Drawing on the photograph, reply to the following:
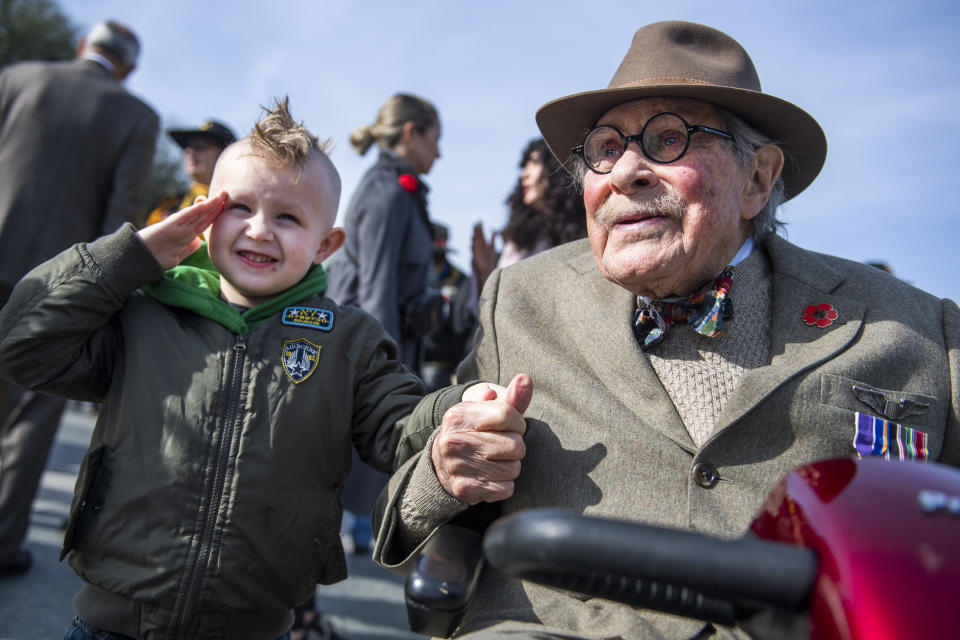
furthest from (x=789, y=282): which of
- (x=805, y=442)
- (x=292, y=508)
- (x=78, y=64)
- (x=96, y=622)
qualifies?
(x=78, y=64)

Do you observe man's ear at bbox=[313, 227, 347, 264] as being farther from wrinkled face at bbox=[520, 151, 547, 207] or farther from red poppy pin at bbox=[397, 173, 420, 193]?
wrinkled face at bbox=[520, 151, 547, 207]

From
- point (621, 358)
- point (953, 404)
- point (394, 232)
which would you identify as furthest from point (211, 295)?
point (394, 232)

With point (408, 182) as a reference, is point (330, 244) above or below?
below

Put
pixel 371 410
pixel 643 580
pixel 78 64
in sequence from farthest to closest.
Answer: pixel 78 64 < pixel 371 410 < pixel 643 580

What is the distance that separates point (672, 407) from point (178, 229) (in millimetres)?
1277

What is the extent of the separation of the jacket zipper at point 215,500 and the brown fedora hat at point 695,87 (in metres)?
1.13

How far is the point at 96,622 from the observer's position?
1.71 metres

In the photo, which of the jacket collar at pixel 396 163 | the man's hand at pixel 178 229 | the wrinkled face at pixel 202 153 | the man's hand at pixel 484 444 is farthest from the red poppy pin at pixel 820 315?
the wrinkled face at pixel 202 153

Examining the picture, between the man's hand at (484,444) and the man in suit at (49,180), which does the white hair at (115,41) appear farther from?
the man's hand at (484,444)

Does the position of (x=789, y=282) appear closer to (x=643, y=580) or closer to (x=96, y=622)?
(x=643, y=580)

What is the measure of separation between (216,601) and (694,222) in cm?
144

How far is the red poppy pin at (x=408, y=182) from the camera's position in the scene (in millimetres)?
3914

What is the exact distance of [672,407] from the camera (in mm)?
1766

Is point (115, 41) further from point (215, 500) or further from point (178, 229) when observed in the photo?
point (215, 500)
